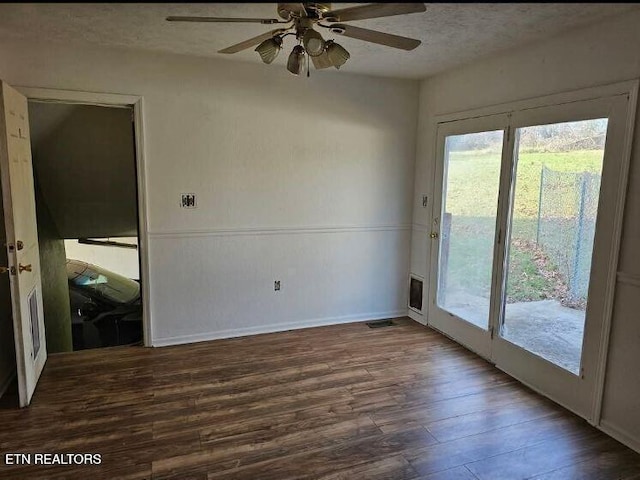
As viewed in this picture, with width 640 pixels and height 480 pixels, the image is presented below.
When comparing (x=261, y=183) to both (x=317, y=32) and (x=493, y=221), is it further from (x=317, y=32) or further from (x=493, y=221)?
(x=493, y=221)

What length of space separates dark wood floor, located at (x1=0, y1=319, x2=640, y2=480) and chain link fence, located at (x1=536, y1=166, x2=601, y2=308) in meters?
0.91

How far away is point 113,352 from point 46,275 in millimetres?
1891

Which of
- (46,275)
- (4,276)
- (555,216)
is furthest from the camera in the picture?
(46,275)

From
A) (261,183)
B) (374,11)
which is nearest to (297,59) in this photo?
(374,11)

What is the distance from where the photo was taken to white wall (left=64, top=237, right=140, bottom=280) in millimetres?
5867

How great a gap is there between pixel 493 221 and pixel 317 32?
2.14 m

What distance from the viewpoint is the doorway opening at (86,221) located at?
13.2ft

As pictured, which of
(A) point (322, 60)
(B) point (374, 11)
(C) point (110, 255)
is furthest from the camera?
(C) point (110, 255)

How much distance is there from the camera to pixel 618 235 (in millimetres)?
2455

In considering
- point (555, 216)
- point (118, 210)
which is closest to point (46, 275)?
point (118, 210)

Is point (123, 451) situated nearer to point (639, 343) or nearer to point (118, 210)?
point (639, 343)

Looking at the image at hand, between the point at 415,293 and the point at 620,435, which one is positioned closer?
the point at 620,435

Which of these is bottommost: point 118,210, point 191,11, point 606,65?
point 118,210

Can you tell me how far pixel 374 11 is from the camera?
5.89 feet
